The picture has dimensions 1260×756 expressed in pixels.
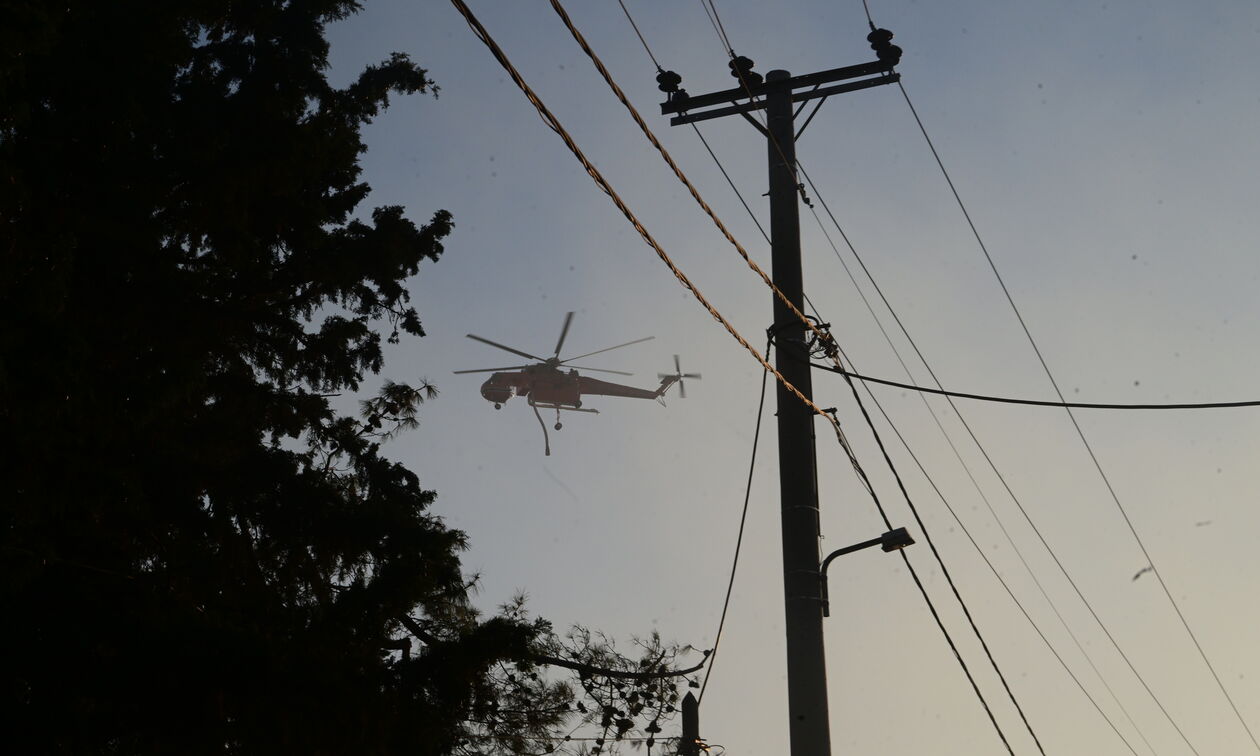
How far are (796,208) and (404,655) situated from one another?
4714mm

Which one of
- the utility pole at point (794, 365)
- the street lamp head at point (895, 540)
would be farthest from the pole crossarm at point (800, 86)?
the street lamp head at point (895, 540)

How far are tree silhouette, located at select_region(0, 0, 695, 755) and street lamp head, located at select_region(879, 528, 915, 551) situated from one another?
9.06 feet

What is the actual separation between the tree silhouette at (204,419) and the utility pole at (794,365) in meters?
2.01

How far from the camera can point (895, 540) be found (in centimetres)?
926

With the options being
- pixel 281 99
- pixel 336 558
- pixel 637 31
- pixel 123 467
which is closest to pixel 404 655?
pixel 336 558

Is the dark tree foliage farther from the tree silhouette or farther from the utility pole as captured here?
the utility pole

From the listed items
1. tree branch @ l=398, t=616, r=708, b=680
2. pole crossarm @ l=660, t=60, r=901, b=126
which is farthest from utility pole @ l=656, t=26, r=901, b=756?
tree branch @ l=398, t=616, r=708, b=680

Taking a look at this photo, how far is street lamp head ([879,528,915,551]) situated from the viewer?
9.25m

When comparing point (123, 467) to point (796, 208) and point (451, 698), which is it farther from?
point (796, 208)

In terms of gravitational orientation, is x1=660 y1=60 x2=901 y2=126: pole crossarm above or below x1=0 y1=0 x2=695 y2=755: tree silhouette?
above

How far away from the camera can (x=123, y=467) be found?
827 cm

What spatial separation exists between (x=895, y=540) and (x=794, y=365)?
1561 millimetres

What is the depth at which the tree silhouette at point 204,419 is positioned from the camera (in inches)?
291

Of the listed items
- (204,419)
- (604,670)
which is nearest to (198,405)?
(204,419)
